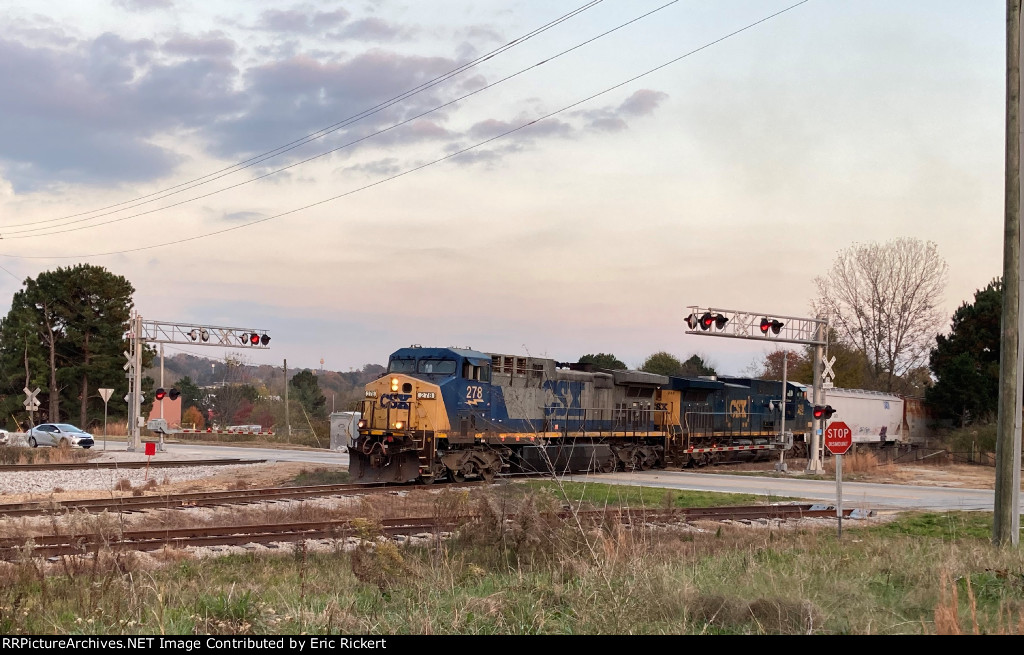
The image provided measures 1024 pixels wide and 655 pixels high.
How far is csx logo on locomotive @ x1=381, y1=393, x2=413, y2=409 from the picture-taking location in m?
24.0

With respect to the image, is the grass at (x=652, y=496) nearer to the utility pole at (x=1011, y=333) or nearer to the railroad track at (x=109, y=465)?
the utility pole at (x=1011, y=333)

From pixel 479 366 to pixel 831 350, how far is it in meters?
53.7

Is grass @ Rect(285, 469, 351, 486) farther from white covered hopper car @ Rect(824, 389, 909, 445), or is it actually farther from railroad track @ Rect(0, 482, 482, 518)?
white covered hopper car @ Rect(824, 389, 909, 445)

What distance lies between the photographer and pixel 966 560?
34.4 ft

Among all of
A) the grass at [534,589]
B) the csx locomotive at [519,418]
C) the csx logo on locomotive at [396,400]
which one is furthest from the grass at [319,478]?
the grass at [534,589]

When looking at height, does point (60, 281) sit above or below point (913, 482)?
above

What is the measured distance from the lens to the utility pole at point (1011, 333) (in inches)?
489

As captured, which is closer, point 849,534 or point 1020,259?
point 1020,259

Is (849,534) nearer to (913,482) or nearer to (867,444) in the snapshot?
(913,482)

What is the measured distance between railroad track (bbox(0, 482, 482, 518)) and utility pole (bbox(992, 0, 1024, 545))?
11282 mm

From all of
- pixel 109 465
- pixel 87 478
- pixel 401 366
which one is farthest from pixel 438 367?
pixel 109 465

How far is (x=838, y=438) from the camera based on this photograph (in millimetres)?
16266

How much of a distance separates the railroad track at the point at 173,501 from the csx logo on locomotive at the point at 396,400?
223cm

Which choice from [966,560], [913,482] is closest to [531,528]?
[966,560]
